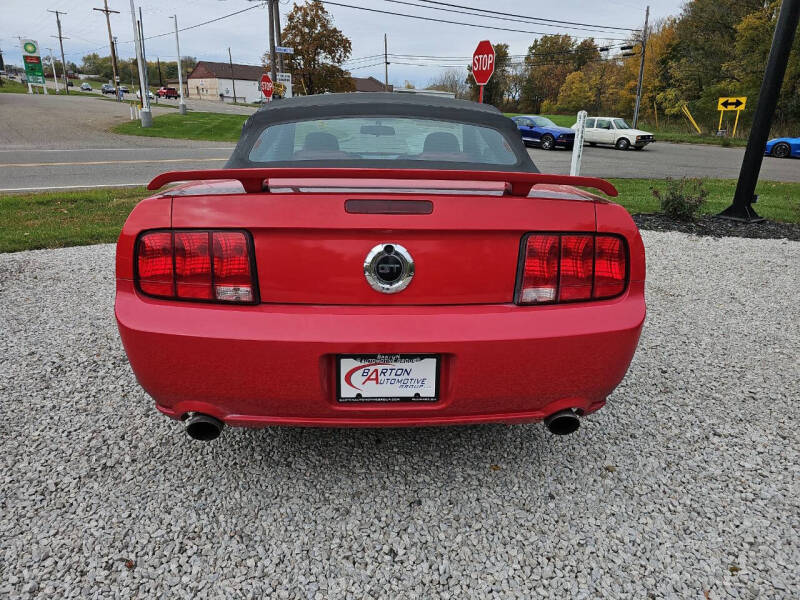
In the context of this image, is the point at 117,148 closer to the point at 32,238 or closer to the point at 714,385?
the point at 32,238

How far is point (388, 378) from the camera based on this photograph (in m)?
1.77

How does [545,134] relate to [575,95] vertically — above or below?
below

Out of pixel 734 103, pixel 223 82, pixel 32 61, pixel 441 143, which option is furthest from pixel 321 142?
pixel 223 82

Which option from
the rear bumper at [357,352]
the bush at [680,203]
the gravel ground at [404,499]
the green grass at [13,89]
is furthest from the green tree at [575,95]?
the green grass at [13,89]

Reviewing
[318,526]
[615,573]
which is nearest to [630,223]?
[615,573]

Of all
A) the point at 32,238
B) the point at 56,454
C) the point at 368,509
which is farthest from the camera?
the point at 32,238

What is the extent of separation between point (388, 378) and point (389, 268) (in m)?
0.37

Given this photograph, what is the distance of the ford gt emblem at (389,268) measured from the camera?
1.69 meters

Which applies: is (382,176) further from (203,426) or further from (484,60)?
(484,60)

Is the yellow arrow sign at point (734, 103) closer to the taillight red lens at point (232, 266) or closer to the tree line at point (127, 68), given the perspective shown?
the taillight red lens at point (232, 266)

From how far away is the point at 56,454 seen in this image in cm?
232

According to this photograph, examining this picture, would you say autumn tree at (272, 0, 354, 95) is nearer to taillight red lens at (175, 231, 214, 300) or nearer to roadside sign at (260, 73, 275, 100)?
roadside sign at (260, 73, 275, 100)

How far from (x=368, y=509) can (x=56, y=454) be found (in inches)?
55.4

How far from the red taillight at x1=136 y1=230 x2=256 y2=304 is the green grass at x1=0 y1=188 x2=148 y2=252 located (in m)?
5.20
